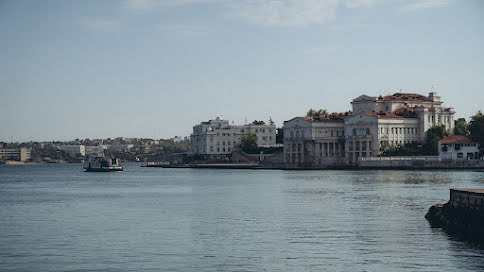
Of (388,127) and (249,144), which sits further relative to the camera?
(249,144)

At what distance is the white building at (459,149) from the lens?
124688mm

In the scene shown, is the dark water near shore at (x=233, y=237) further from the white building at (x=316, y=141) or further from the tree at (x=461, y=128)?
the white building at (x=316, y=141)

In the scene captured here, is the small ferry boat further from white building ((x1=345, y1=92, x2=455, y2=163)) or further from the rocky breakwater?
the rocky breakwater

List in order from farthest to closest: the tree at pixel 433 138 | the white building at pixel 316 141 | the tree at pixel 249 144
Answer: the tree at pixel 249 144 < the white building at pixel 316 141 < the tree at pixel 433 138

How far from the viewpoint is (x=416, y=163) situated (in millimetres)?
127438

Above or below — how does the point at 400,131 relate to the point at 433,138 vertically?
above

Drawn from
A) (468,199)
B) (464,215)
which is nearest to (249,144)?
(464,215)

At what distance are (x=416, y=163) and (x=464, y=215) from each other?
95.0 m

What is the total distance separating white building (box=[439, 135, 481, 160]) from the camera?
409 feet

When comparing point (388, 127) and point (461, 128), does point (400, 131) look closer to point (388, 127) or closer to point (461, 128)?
point (388, 127)

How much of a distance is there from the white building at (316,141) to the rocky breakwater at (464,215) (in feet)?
375

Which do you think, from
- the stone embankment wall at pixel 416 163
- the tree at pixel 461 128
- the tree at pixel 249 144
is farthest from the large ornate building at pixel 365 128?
the tree at pixel 249 144

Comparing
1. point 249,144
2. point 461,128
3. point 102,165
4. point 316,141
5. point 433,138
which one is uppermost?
point 461,128

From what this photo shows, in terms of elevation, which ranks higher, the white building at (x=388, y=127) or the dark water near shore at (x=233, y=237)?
the white building at (x=388, y=127)
